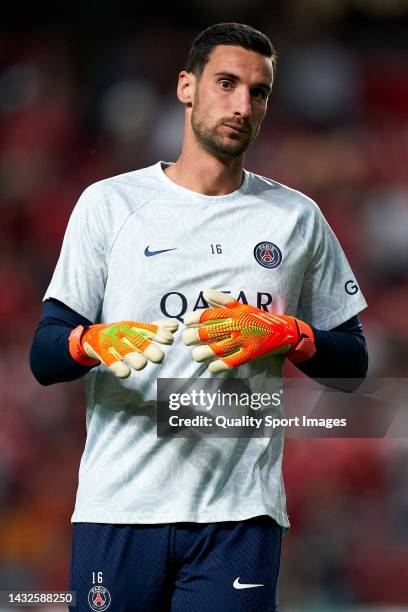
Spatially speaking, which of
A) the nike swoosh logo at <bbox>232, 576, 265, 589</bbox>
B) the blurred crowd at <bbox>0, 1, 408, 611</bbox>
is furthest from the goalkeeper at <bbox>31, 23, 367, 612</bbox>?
the blurred crowd at <bbox>0, 1, 408, 611</bbox>

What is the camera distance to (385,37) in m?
4.72

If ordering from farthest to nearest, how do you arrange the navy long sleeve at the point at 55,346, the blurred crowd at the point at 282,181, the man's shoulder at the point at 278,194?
the blurred crowd at the point at 282,181 < the man's shoulder at the point at 278,194 < the navy long sleeve at the point at 55,346

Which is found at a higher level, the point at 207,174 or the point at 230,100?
the point at 230,100

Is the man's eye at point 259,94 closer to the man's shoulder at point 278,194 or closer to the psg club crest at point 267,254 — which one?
the man's shoulder at point 278,194

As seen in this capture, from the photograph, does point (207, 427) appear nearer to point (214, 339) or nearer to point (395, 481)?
point (214, 339)

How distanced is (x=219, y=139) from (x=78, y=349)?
50cm

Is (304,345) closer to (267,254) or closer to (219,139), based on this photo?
(267,254)

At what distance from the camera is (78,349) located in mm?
1755

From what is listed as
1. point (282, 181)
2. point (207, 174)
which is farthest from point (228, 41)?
point (282, 181)

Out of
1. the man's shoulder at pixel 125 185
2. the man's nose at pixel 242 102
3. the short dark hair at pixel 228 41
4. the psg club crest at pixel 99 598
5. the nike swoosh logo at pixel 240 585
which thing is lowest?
the psg club crest at pixel 99 598

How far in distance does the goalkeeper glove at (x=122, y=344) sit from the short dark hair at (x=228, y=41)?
0.60m

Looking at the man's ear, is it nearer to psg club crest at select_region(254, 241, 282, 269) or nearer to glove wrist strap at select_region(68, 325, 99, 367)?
psg club crest at select_region(254, 241, 282, 269)

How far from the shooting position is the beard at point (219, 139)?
1907mm

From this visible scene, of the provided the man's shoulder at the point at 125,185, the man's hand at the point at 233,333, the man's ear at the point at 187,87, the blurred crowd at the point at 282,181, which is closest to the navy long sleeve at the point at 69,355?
the man's hand at the point at 233,333
